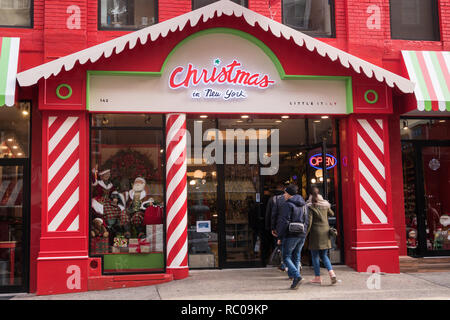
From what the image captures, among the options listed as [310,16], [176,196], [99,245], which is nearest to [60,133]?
[99,245]

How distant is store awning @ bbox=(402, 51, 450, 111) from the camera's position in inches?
389

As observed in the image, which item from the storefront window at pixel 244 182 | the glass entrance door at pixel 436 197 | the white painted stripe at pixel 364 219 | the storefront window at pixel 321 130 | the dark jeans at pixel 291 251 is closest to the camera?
the dark jeans at pixel 291 251

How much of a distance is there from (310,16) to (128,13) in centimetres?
409

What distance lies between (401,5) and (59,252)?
30.5 feet

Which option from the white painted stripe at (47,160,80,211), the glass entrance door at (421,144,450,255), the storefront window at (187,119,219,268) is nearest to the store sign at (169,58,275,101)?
the storefront window at (187,119,219,268)

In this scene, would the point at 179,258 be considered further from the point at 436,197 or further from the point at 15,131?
the point at 436,197

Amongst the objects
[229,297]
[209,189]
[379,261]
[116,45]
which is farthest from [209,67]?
[379,261]

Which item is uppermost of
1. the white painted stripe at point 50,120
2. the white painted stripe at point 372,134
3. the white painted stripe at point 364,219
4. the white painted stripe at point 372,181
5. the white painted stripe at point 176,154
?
the white painted stripe at point 50,120

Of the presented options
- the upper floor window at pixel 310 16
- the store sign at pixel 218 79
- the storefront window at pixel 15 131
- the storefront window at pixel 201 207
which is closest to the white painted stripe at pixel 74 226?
the storefront window at pixel 15 131

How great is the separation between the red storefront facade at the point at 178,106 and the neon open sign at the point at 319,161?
0.58ft

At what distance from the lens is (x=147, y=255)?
964cm

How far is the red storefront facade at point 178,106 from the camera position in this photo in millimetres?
9133

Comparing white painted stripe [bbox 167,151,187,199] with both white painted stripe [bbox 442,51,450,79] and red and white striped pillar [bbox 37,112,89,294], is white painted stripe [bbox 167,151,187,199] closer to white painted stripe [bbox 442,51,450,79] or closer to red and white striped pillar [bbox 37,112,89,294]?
red and white striped pillar [bbox 37,112,89,294]

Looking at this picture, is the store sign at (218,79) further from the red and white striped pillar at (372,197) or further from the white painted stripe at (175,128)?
the red and white striped pillar at (372,197)
